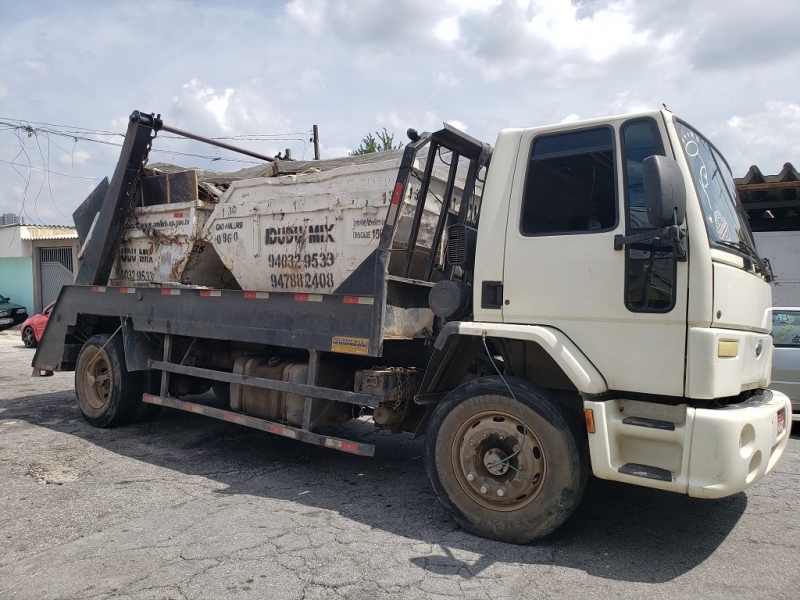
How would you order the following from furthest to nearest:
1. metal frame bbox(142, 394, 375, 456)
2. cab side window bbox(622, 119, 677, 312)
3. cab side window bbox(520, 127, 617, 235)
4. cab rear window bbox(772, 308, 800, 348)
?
cab rear window bbox(772, 308, 800, 348) → metal frame bbox(142, 394, 375, 456) → cab side window bbox(520, 127, 617, 235) → cab side window bbox(622, 119, 677, 312)

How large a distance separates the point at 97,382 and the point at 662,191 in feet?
21.9

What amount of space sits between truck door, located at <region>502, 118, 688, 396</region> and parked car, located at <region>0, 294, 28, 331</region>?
21.9m

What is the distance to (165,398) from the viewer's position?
679 centimetres

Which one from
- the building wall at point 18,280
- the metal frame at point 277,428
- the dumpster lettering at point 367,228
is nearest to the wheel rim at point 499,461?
the metal frame at point 277,428

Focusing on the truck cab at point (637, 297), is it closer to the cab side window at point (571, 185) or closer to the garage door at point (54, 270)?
the cab side window at point (571, 185)

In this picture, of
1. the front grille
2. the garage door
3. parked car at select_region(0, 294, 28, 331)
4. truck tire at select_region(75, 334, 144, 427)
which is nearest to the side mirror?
the front grille

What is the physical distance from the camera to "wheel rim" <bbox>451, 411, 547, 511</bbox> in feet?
13.2

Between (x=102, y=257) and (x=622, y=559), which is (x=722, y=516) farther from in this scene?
(x=102, y=257)

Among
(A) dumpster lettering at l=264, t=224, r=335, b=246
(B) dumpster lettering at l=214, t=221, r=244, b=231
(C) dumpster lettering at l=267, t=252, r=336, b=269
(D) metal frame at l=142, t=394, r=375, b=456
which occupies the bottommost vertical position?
(D) metal frame at l=142, t=394, r=375, b=456

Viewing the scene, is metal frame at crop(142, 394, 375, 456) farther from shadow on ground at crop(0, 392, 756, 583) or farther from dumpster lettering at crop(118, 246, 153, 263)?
dumpster lettering at crop(118, 246, 153, 263)

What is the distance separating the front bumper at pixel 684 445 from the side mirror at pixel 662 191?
1088 mm

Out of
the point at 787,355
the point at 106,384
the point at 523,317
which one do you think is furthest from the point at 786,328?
the point at 106,384

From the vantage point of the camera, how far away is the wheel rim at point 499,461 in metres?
4.01

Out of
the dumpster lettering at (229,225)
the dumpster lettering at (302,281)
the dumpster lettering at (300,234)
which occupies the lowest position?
the dumpster lettering at (302,281)
